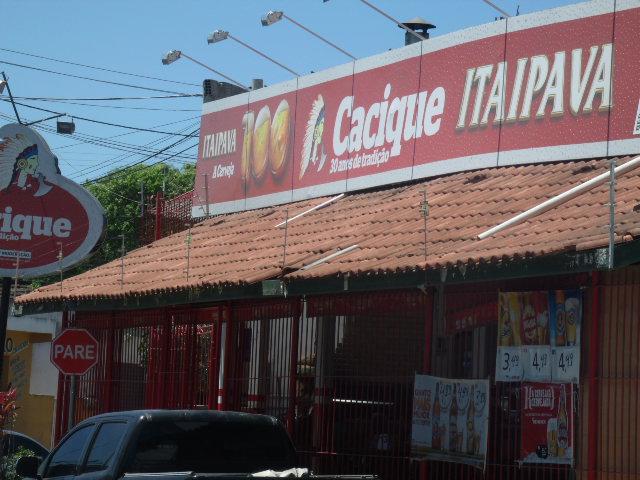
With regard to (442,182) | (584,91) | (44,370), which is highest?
(584,91)

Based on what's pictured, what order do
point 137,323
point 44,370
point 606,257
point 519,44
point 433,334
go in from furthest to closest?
point 44,370, point 137,323, point 519,44, point 433,334, point 606,257

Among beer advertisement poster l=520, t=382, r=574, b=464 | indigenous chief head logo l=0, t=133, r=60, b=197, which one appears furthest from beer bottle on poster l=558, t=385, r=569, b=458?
indigenous chief head logo l=0, t=133, r=60, b=197

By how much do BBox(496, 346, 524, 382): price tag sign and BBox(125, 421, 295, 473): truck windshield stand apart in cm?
265

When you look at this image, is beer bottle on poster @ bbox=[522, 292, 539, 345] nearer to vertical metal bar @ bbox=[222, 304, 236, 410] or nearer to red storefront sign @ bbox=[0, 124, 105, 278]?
vertical metal bar @ bbox=[222, 304, 236, 410]

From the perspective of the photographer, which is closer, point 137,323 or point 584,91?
point 584,91

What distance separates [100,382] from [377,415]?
7.79 meters

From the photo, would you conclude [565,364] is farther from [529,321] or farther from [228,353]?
[228,353]

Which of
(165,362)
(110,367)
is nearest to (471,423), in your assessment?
(165,362)

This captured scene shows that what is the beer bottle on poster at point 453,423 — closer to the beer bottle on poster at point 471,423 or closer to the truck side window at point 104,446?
the beer bottle on poster at point 471,423

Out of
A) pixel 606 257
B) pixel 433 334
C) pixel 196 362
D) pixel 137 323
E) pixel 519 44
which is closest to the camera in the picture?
pixel 606 257

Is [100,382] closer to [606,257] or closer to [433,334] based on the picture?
[433,334]

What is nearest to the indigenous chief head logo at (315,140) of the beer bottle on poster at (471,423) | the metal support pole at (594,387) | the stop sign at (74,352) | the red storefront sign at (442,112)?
the red storefront sign at (442,112)

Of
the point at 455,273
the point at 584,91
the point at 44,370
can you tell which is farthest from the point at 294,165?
the point at 44,370

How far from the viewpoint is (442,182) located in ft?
49.6
